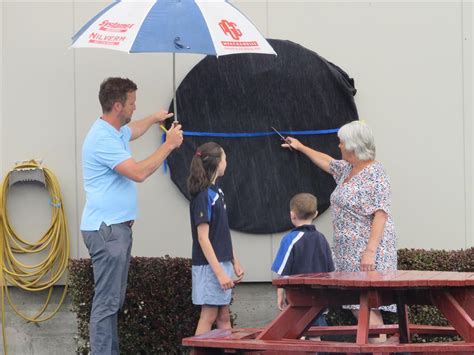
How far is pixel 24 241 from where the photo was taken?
7391 mm

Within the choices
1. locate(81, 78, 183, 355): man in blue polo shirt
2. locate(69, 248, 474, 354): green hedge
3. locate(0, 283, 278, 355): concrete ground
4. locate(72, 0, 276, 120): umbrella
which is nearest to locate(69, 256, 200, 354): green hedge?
locate(69, 248, 474, 354): green hedge

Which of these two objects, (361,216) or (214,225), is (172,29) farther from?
(361,216)

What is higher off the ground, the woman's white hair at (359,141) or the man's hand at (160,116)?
the man's hand at (160,116)

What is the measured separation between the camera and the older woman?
20.7ft

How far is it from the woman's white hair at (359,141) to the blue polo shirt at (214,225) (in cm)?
93

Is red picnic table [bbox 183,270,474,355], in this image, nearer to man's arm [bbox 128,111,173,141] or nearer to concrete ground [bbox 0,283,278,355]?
man's arm [bbox 128,111,173,141]

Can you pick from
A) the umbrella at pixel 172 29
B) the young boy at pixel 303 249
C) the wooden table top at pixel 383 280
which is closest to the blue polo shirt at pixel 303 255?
the young boy at pixel 303 249

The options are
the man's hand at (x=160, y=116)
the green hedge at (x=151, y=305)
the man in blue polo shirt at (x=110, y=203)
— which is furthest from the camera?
the man's hand at (x=160, y=116)

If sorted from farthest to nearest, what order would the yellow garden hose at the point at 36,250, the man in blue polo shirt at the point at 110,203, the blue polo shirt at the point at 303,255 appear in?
the yellow garden hose at the point at 36,250 → the blue polo shirt at the point at 303,255 → the man in blue polo shirt at the point at 110,203

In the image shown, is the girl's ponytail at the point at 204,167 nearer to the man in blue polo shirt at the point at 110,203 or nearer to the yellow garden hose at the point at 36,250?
the man in blue polo shirt at the point at 110,203

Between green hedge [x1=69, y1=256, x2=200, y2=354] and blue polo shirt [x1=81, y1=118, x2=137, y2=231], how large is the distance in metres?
0.68

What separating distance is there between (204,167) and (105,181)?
660 mm

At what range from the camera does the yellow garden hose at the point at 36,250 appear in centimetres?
736

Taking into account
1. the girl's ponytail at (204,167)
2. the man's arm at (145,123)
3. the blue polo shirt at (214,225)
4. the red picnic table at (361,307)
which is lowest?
the red picnic table at (361,307)
